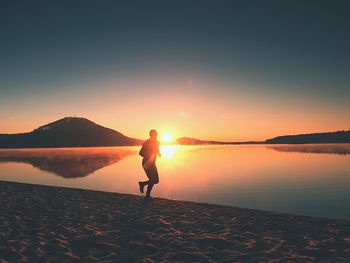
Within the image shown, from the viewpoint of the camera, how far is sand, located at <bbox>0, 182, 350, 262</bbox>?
7734mm

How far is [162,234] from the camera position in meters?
9.58

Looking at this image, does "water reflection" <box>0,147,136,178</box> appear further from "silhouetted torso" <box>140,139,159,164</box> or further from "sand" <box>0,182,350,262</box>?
"sand" <box>0,182,350,262</box>

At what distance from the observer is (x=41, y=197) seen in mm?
16344

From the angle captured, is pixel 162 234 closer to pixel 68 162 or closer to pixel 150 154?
pixel 150 154

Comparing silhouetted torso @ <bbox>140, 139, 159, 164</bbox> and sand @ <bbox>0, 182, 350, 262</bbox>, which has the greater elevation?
silhouetted torso @ <bbox>140, 139, 159, 164</bbox>

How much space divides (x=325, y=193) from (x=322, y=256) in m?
18.8

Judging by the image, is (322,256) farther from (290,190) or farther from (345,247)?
(290,190)

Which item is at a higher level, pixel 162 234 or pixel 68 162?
pixel 68 162

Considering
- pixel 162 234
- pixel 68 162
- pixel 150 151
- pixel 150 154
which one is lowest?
pixel 162 234

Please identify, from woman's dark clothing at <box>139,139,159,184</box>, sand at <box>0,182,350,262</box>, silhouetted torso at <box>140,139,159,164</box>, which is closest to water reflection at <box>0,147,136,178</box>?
woman's dark clothing at <box>139,139,159,184</box>

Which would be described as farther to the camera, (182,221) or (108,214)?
(108,214)

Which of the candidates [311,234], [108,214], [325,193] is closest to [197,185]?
[325,193]

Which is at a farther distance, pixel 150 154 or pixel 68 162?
pixel 68 162

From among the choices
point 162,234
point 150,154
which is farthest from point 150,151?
point 162,234
